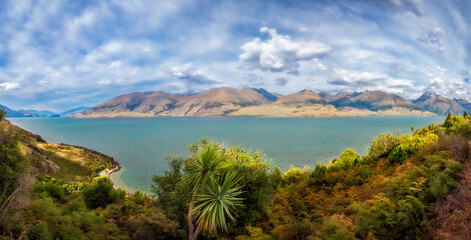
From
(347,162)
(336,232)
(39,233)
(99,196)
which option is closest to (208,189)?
(336,232)

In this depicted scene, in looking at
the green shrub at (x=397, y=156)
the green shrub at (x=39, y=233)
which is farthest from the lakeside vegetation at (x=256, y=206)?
the green shrub at (x=397, y=156)

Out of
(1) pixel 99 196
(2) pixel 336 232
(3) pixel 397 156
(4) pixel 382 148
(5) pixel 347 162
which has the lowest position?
(1) pixel 99 196

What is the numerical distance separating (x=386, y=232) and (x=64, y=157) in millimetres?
68512

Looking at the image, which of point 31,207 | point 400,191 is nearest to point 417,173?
point 400,191

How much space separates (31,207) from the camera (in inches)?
439

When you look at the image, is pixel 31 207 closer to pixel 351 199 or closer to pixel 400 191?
pixel 351 199

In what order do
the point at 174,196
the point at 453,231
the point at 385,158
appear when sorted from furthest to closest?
the point at 385,158
the point at 174,196
the point at 453,231

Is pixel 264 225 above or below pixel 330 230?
below

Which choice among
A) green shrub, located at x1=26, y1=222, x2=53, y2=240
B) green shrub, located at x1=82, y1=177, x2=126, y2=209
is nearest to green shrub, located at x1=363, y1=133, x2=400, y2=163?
green shrub, located at x1=26, y1=222, x2=53, y2=240

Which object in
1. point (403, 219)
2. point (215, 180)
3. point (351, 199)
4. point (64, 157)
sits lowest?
point (64, 157)

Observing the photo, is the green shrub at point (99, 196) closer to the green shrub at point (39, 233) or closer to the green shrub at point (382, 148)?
the green shrub at point (39, 233)

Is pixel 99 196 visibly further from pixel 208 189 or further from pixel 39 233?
pixel 208 189

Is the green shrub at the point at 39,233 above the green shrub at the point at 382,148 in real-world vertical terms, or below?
below

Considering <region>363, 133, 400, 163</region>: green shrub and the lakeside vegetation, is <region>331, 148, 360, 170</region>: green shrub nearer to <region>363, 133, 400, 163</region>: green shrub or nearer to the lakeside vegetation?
<region>363, 133, 400, 163</region>: green shrub
